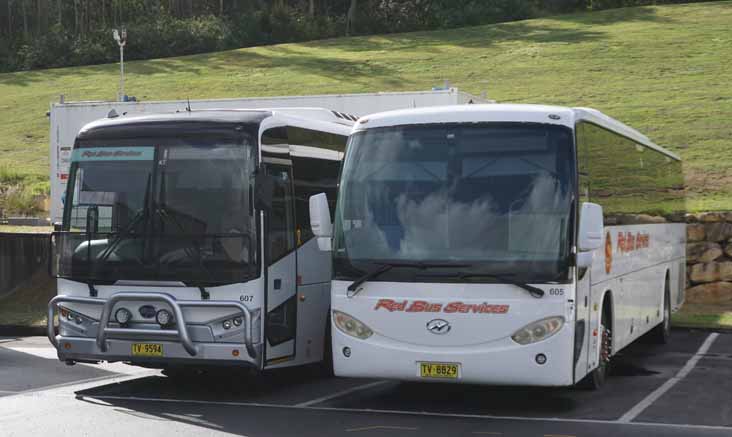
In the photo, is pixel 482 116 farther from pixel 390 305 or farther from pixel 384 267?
pixel 390 305

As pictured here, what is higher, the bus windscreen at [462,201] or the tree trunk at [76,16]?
the bus windscreen at [462,201]

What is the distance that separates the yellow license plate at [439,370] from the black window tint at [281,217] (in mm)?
2393

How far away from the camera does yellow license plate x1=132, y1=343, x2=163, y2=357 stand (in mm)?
12602

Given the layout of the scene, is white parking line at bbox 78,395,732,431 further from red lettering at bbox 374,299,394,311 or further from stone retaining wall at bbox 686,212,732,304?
stone retaining wall at bbox 686,212,732,304

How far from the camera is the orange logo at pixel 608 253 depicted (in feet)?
42.7

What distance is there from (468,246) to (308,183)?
11.5 ft

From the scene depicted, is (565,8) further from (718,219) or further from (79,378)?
(79,378)

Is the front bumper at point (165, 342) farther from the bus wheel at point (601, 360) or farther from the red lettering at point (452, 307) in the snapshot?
the bus wheel at point (601, 360)

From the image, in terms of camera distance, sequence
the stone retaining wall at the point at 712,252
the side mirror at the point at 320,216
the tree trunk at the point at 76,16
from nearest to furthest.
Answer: the side mirror at the point at 320,216 → the stone retaining wall at the point at 712,252 → the tree trunk at the point at 76,16

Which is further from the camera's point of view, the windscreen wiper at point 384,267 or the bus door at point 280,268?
the bus door at point 280,268

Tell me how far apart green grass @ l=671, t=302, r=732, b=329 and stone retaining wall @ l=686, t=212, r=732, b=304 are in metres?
0.38

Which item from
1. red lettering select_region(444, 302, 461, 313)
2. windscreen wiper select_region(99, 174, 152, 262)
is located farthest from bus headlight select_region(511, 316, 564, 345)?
windscreen wiper select_region(99, 174, 152, 262)

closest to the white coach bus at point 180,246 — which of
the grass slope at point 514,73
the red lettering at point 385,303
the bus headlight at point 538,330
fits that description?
the red lettering at point 385,303

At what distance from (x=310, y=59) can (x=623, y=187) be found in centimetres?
5189
